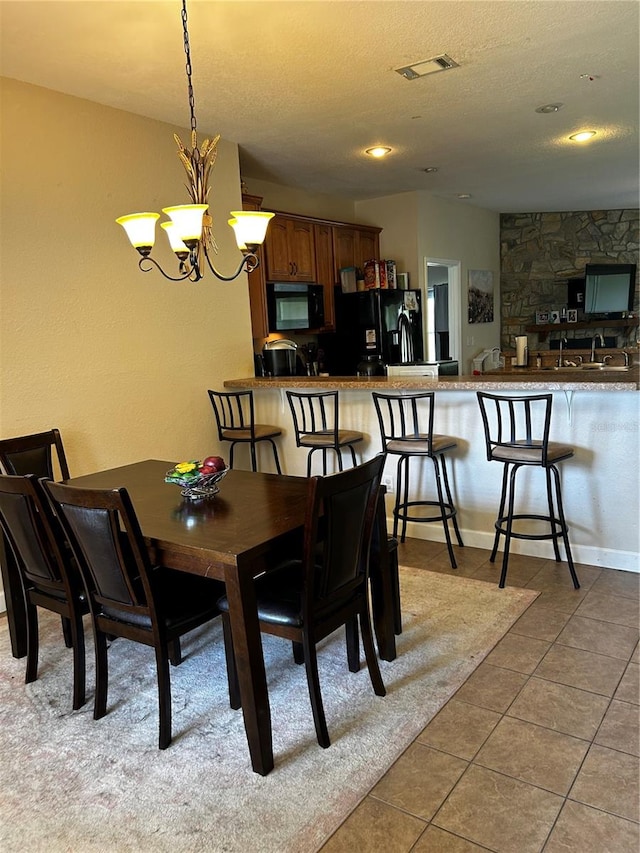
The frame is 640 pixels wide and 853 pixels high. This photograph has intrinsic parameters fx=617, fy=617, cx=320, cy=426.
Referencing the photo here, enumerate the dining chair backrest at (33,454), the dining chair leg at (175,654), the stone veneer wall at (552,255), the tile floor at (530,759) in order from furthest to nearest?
1. the stone veneer wall at (552,255)
2. the dining chair backrest at (33,454)
3. the dining chair leg at (175,654)
4. the tile floor at (530,759)

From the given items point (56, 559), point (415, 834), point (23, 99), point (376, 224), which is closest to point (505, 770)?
point (415, 834)

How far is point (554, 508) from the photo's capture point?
3633 millimetres

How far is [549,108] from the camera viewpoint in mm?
3986

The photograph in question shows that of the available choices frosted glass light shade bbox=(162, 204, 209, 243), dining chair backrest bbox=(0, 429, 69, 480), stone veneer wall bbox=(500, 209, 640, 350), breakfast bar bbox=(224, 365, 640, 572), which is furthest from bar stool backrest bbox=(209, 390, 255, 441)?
stone veneer wall bbox=(500, 209, 640, 350)

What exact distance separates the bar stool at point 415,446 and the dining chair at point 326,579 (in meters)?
1.14

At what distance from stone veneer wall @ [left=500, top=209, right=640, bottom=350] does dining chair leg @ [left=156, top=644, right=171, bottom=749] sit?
24.7 feet

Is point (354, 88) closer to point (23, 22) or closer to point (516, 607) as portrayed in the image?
point (23, 22)

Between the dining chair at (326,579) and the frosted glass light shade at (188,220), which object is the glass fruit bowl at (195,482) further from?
the frosted glass light shade at (188,220)

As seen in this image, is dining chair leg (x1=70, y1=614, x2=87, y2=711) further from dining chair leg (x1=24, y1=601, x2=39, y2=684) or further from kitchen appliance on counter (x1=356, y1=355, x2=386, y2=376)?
kitchen appliance on counter (x1=356, y1=355, x2=386, y2=376)

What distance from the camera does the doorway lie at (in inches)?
293

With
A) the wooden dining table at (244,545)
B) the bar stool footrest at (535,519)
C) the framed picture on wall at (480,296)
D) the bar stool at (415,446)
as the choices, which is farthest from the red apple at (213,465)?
the framed picture on wall at (480,296)

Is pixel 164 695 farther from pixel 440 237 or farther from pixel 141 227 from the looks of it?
pixel 440 237

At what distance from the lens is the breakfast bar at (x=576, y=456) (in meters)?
3.35

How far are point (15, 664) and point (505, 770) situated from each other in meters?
2.11
